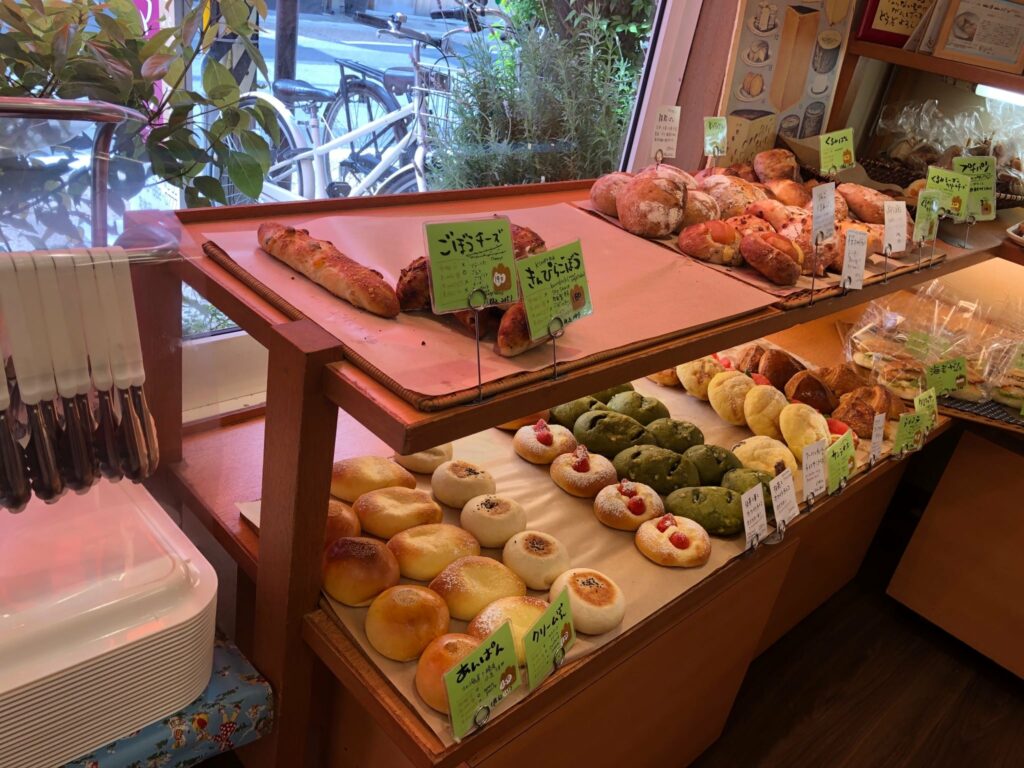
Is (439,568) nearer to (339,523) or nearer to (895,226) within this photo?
(339,523)

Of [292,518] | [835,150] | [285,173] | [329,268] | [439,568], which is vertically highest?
[835,150]

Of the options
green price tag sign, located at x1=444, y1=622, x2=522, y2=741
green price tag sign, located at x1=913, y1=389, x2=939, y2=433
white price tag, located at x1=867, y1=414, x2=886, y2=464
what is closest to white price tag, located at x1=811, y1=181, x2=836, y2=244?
white price tag, located at x1=867, y1=414, x2=886, y2=464

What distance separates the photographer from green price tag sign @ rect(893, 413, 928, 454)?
1975mm

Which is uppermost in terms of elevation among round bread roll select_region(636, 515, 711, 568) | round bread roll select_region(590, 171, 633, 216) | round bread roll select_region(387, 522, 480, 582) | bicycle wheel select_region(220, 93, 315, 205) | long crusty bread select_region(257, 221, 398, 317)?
round bread roll select_region(590, 171, 633, 216)

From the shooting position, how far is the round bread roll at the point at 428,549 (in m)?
1.30

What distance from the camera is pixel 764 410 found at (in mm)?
1899

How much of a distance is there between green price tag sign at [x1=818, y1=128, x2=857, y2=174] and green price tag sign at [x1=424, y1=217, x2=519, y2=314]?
135 centimetres

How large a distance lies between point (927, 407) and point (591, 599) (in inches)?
49.0

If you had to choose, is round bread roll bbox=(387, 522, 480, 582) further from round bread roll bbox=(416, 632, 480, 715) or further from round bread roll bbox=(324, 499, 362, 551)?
round bread roll bbox=(416, 632, 480, 715)

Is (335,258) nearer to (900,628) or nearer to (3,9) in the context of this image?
(3,9)

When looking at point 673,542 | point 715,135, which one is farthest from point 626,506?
point 715,135

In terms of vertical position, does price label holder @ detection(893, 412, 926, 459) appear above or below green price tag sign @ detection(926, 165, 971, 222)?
below

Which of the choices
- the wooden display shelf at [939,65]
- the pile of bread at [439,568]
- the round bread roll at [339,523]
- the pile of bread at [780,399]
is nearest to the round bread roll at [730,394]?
the pile of bread at [780,399]

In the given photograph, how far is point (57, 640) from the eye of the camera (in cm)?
99
